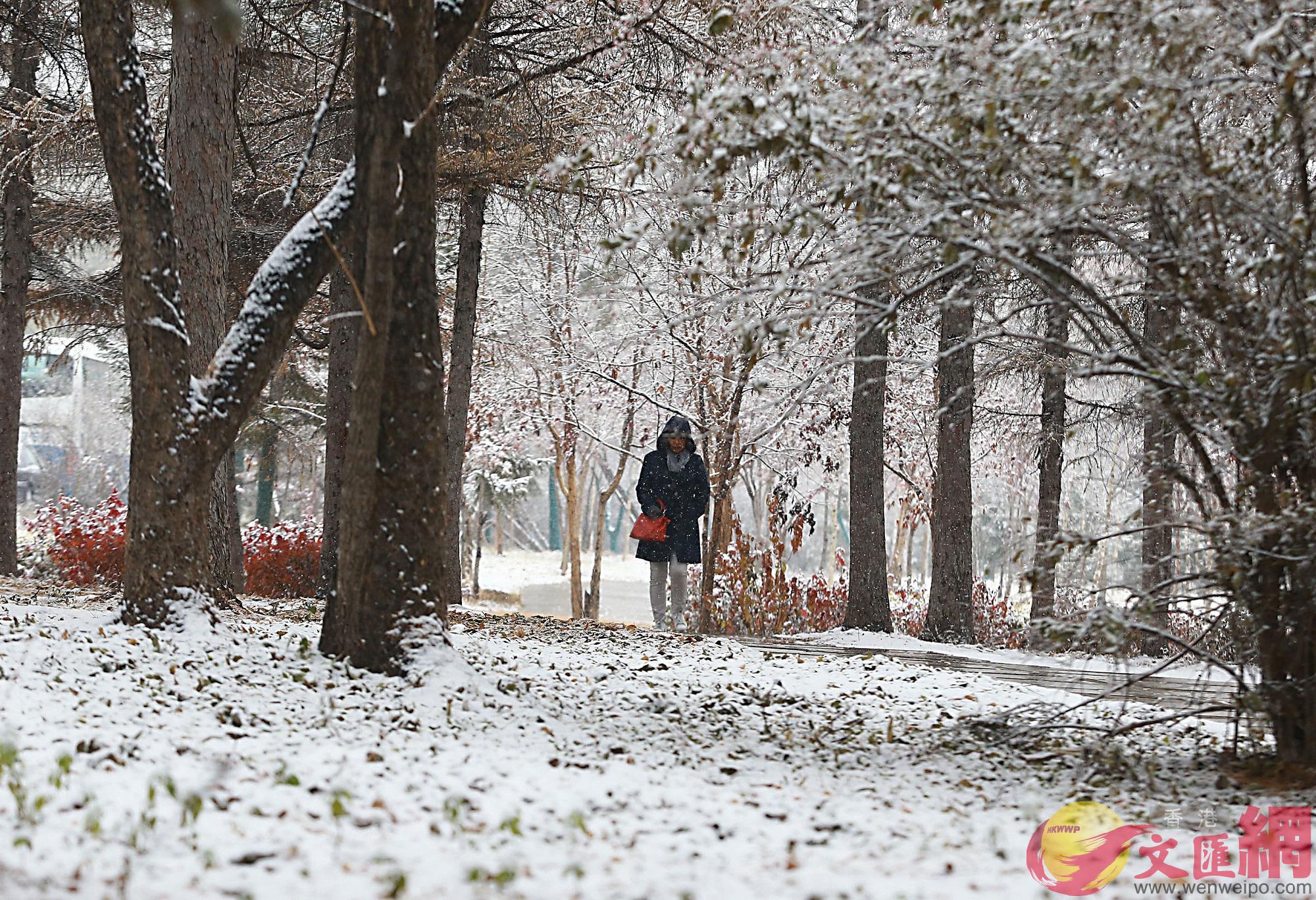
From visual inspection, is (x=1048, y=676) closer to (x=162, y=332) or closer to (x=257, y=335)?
(x=257, y=335)

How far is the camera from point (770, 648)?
794 centimetres

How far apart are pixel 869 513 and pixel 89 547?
10034mm

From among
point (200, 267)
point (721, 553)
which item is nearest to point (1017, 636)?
point (721, 553)

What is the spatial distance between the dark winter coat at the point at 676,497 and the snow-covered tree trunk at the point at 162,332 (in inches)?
183

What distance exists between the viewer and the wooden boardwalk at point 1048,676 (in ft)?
18.8

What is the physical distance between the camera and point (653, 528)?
9.38 meters

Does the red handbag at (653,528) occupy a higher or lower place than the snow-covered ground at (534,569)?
higher

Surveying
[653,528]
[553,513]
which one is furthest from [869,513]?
[553,513]

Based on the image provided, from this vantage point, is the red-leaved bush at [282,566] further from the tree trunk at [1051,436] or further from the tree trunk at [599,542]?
the tree trunk at [1051,436]

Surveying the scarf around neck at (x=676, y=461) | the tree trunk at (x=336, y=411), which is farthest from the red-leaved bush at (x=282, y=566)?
the scarf around neck at (x=676, y=461)

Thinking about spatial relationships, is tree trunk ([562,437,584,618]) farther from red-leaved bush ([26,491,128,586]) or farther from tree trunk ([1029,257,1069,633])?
tree trunk ([1029,257,1069,633])

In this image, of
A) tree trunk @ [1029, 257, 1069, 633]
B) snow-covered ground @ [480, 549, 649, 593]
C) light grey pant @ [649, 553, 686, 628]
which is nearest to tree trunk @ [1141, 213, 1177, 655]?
tree trunk @ [1029, 257, 1069, 633]

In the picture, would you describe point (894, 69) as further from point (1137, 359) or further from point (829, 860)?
point (829, 860)

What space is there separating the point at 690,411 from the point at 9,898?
44.3ft
